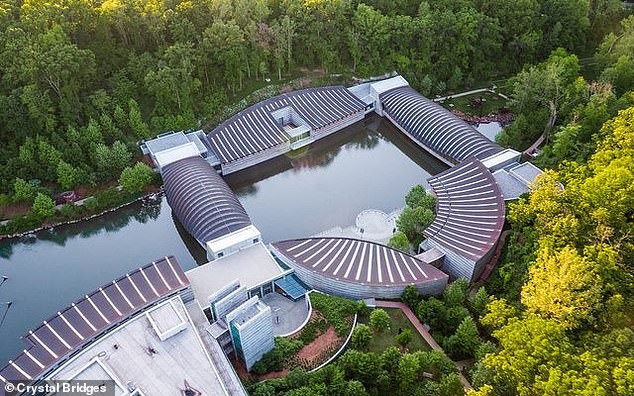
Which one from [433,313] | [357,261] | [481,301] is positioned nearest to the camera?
[433,313]

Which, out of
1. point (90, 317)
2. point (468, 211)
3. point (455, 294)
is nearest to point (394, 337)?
point (455, 294)

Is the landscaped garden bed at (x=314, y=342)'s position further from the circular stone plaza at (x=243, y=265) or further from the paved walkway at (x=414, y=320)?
the paved walkway at (x=414, y=320)

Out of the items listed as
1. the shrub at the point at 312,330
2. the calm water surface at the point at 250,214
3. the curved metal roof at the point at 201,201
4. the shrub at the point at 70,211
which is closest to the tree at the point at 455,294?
the shrub at the point at 312,330

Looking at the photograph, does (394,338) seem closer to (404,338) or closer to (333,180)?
(404,338)

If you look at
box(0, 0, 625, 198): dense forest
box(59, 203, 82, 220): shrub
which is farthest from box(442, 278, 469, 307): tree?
box(59, 203, 82, 220): shrub

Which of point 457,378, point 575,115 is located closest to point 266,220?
point 457,378

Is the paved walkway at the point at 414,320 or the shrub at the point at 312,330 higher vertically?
the shrub at the point at 312,330

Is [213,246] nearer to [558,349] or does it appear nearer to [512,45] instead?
[558,349]
